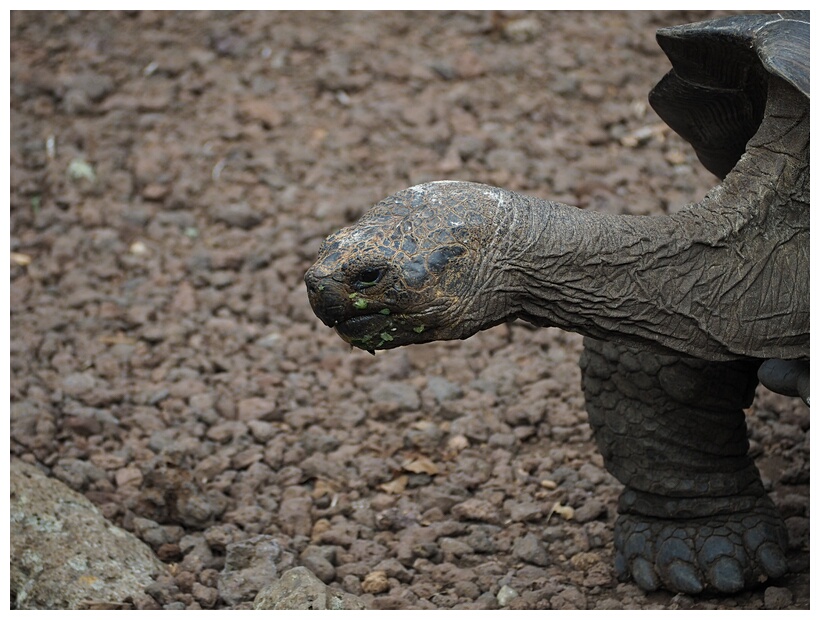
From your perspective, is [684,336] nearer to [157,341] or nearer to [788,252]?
[788,252]

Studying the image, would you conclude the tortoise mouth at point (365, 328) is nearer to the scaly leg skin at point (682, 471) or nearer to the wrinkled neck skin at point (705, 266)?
the wrinkled neck skin at point (705, 266)

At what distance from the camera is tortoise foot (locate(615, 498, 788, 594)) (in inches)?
127

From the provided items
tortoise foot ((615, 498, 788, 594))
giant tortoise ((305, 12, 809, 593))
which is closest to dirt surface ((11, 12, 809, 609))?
tortoise foot ((615, 498, 788, 594))

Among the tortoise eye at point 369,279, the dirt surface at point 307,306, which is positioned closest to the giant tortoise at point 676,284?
the tortoise eye at point 369,279

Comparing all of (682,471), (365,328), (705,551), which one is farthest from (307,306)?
(365,328)

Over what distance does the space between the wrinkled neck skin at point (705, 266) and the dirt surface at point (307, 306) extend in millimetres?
863

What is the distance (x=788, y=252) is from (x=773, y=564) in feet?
3.13

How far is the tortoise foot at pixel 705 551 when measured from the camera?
3215 millimetres

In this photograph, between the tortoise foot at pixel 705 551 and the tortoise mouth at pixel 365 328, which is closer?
the tortoise mouth at pixel 365 328

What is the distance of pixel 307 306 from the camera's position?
4836mm

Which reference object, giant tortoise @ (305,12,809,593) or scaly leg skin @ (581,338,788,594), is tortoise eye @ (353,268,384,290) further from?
scaly leg skin @ (581,338,788,594)

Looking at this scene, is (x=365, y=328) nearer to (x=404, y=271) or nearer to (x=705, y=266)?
(x=404, y=271)

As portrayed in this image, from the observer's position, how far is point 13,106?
6008mm

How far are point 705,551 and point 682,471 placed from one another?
228 mm
